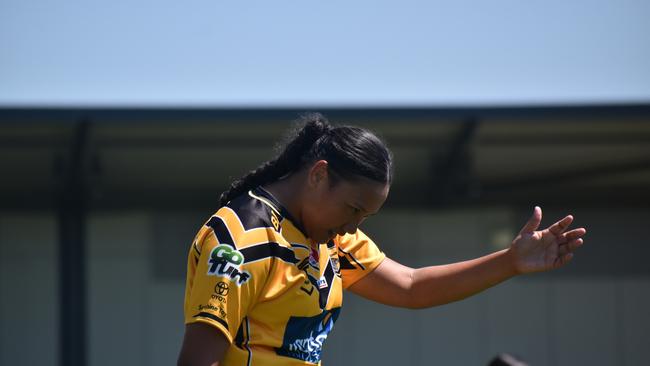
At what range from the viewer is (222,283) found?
250 cm

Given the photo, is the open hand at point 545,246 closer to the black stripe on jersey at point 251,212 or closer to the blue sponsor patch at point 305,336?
the blue sponsor patch at point 305,336

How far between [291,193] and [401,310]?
6.55 meters

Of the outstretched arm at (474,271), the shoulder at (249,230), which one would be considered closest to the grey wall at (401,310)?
the outstretched arm at (474,271)

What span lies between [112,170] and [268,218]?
6194mm

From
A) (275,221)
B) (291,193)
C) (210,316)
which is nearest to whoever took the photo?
(210,316)

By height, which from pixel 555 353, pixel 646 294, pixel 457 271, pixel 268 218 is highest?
pixel 268 218

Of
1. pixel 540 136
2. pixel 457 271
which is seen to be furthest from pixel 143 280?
pixel 457 271

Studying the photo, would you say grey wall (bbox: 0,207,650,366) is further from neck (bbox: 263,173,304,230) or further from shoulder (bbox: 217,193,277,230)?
shoulder (bbox: 217,193,277,230)

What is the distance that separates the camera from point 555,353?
9203mm

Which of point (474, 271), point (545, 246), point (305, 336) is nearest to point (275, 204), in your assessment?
point (305, 336)

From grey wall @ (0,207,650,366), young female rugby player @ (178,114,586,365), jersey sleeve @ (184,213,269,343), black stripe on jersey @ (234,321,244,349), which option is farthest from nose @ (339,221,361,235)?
grey wall @ (0,207,650,366)

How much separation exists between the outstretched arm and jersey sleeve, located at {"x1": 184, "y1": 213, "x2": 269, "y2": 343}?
73 cm

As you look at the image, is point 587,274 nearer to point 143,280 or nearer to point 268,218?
point 143,280

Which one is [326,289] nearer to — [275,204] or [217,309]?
[275,204]
